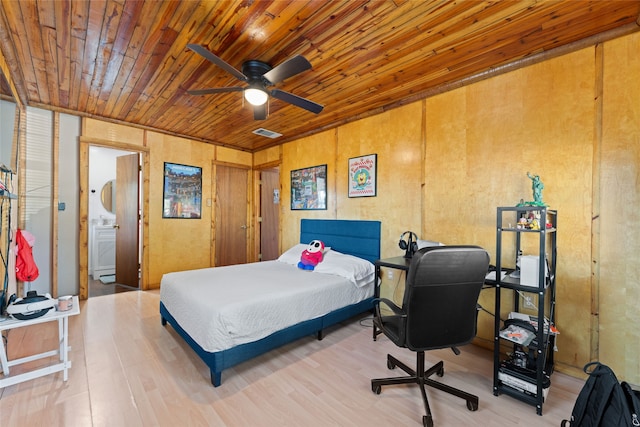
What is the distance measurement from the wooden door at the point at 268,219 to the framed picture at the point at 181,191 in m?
1.31

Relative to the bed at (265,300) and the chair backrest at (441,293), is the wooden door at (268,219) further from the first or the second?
the chair backrest at (441,293)

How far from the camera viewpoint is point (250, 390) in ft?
6.43

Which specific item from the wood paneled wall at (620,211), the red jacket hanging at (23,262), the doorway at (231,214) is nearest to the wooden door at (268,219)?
the doorway at (231,214)

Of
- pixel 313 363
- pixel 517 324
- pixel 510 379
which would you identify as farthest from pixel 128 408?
pixel 517 324

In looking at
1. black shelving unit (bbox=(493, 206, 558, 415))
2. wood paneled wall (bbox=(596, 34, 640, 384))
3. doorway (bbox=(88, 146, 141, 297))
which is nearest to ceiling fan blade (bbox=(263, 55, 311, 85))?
black shelving unit (bbox=(493, 206, 558, 415))

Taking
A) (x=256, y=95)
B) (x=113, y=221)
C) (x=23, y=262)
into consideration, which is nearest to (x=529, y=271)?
(x=256, y=95)

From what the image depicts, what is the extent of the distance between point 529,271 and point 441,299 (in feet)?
2.58

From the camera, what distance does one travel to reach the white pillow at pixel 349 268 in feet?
10.0

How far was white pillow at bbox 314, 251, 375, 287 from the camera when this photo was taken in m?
3.05

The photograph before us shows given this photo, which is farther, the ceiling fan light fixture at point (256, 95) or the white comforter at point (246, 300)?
the ceiling fan light fixture at point (256, 95)

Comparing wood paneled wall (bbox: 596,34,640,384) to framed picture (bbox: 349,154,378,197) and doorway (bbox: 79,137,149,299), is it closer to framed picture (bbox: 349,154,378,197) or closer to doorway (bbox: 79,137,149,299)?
framed picture (bbox: 349,154,378,197)

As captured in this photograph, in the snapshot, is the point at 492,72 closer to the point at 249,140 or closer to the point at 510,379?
the point at 510,379

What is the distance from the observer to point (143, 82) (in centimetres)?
288

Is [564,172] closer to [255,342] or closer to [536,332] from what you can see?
[536,332]
